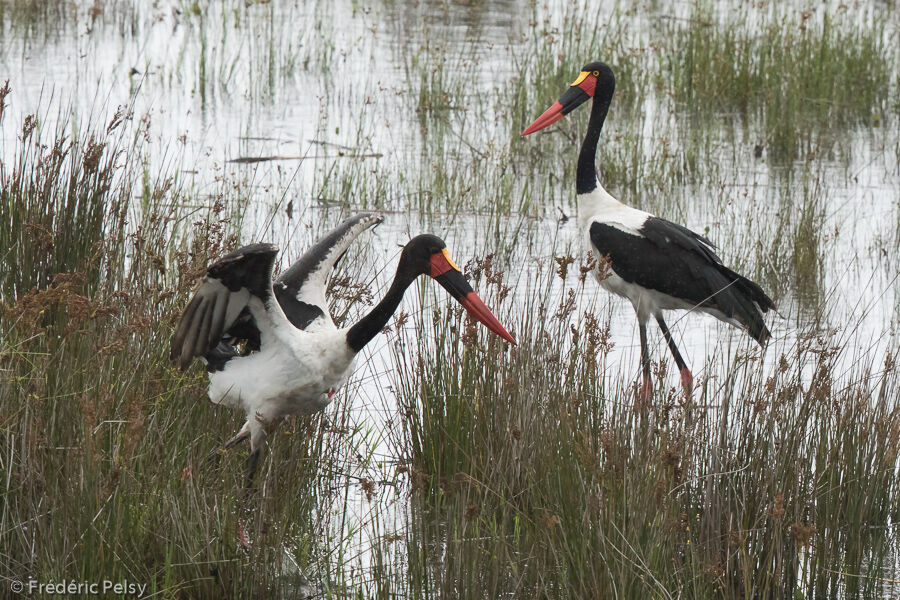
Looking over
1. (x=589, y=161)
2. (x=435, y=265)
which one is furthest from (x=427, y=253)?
(x=589, y=161)

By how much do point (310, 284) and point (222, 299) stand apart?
66cm

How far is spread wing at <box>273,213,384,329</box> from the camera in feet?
14.6

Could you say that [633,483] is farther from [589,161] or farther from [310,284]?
[589,161]

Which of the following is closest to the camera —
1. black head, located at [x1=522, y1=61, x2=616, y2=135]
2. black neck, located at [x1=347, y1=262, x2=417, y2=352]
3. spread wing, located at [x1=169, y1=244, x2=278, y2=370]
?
spread wing, located at [x1=169, y1=244, x2=278, y2=370]

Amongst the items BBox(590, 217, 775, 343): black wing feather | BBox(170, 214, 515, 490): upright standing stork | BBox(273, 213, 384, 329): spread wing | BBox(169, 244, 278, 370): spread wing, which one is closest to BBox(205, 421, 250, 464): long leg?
BBox(170, 214, 515, 490): upright standing stork

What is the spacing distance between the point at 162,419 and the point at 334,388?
0.58 meters

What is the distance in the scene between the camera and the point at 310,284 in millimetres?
4500

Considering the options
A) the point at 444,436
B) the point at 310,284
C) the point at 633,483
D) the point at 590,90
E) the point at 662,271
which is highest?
the point at 590,90

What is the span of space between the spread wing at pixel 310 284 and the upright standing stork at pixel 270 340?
146 millimetres

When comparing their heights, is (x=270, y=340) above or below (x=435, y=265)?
below

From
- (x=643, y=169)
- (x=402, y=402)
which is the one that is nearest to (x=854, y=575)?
(x=402, y=402)

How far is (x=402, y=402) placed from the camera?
14.7ft

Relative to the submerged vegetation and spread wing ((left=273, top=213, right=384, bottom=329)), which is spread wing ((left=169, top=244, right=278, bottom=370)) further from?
spread wing ((left=273, top=213, right=384, bottom=329))

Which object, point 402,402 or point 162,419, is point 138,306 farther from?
point 402,402
